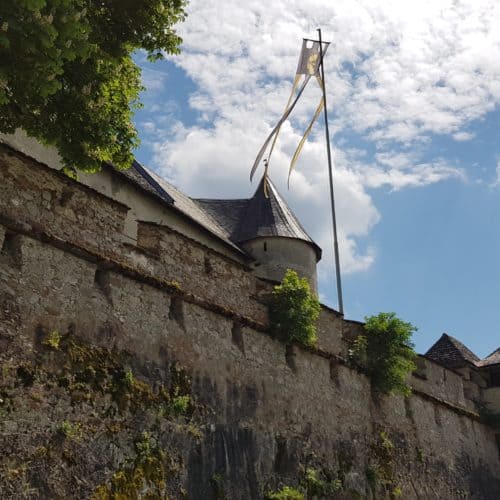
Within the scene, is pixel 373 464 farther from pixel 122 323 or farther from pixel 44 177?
pixel 44 177

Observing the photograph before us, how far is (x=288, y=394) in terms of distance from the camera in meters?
14.7

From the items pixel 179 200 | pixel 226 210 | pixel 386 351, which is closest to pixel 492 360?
pixel 386 351

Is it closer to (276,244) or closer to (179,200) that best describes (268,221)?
(276,244)

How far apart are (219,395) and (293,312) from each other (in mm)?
3261

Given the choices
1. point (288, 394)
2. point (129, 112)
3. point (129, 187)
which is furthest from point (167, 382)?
point (129, 187)

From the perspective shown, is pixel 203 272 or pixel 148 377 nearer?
pixel 148 377

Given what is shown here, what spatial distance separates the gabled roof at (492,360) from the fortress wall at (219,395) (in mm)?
6916

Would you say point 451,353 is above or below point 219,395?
above

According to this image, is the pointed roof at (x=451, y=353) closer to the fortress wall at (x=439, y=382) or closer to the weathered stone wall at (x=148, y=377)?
the fortress wall at (x=439, y=382)

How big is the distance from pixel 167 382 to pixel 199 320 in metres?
1.69

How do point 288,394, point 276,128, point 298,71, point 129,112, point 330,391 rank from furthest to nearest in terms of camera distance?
point 298,71, point 276,128, point 330,391, point 288,394, point 129,112

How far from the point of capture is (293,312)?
15312 millimetres

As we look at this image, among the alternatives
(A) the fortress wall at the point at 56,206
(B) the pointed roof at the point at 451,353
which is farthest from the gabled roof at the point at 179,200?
(B) the pointed roof at the point at 451,353

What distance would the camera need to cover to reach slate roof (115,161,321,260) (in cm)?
2131
